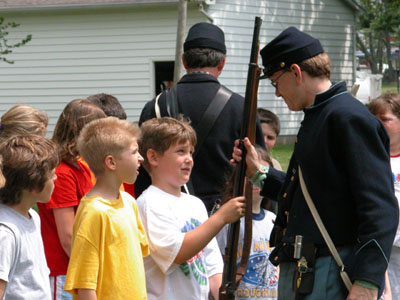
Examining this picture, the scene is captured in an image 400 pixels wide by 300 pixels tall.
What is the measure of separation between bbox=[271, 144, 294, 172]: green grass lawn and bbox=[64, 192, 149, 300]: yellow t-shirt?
464 inches

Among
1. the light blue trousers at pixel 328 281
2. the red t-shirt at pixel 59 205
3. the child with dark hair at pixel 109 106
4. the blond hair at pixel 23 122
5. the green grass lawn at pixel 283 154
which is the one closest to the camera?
the light blue trousers at pixel 328 281

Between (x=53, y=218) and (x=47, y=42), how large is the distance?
1841 cm

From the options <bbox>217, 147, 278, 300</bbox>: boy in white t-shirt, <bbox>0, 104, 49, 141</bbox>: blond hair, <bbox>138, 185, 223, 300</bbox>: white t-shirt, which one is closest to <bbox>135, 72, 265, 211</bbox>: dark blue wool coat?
<bbox>217, 147, 278, 300</bbox>: boy in white t-shirt

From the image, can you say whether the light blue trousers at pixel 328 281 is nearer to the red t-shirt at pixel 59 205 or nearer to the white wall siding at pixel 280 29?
the red t-shirt at pixel 59 205

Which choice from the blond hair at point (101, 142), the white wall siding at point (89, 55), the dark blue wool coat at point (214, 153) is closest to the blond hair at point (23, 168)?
the blond hair at point (101, 142)

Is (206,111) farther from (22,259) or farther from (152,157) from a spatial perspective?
(22,259)

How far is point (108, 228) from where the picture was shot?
3775 mm

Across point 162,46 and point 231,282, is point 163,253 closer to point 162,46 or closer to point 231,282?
point 231,282

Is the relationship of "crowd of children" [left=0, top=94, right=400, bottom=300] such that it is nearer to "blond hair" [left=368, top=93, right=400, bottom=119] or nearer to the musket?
the musket

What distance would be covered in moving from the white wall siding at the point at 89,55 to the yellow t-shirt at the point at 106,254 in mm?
17331

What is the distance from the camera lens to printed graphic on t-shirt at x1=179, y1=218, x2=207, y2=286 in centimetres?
425

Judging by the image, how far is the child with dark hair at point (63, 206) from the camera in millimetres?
4496

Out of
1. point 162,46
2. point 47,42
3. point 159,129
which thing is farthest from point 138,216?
point 47,42

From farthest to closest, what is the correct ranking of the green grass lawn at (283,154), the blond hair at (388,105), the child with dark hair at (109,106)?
the green grass lawn at (283,154), the child with dark hair at (109,106), the blond hair at (388,105)
